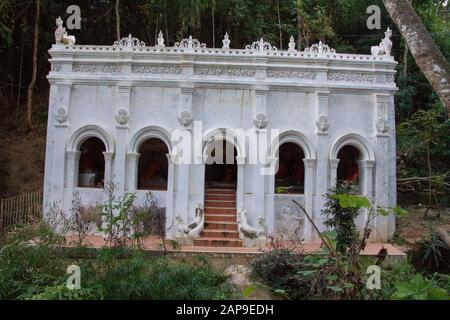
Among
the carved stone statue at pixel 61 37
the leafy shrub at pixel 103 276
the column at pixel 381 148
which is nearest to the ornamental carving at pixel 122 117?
the carved stone statue at pixel 61 37

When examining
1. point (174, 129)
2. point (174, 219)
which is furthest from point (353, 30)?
point (174, 219)

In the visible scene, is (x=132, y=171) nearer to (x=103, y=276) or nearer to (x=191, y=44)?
(x=191, y=44)

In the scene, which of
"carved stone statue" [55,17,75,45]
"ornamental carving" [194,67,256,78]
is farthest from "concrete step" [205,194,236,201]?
"carved stone statue" [55,17,75,45]

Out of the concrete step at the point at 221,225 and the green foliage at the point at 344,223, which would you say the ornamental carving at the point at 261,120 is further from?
the green foliage at the point at 344,223

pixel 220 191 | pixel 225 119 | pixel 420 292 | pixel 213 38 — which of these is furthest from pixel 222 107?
pixel 420 292

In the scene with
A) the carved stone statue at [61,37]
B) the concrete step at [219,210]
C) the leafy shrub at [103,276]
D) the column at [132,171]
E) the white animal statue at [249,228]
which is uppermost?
the carved stone statue at [61,37]

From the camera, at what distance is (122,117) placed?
11.9 meters

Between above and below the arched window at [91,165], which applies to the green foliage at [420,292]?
below

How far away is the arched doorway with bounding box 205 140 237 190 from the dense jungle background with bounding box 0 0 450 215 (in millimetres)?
→ 5906

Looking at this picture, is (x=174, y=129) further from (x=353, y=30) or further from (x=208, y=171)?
(x=353, y=30)

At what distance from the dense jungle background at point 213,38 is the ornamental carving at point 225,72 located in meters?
4.49

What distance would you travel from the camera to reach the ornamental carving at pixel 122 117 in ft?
38.9

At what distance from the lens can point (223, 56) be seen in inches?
473

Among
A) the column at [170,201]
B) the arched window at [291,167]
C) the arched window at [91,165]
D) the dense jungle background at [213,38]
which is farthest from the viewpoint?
the dense jungle background at [213,38]
